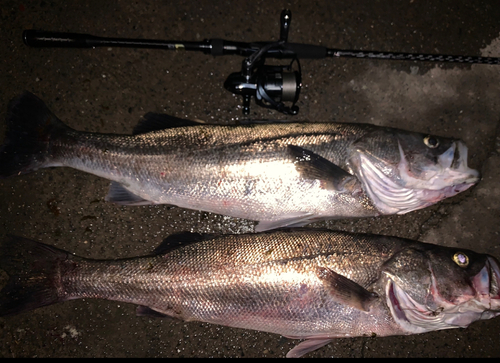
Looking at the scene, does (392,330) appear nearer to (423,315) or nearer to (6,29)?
(423,315)

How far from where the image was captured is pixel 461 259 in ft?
7.07

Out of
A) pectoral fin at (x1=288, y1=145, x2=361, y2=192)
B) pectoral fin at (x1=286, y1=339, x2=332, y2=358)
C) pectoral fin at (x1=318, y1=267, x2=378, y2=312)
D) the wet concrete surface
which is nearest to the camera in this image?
pectoral fin at (x1=318, y1=267, x2=378, y2=312)

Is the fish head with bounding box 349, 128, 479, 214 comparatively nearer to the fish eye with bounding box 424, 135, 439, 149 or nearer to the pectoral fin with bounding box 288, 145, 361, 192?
the fish eye with bounding box 424, 135, 439, 149

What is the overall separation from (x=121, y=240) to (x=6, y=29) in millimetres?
2124

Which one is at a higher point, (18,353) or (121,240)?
(121,240)

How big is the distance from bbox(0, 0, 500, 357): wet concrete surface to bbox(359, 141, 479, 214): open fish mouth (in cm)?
54

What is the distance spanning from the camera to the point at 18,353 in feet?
8.75

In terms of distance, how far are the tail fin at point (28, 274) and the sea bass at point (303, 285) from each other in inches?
0.6

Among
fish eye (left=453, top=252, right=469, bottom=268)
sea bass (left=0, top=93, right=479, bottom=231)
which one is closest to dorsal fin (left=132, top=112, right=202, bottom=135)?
sea bass (left=0, top=93, right=479, bottom=231)

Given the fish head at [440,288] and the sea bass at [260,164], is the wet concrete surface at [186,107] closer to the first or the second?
the sea bass at [260,164]

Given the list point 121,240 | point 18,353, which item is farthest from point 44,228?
point 18,353

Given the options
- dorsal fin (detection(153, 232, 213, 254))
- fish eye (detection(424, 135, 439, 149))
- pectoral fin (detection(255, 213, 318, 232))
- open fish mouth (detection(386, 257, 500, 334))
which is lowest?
open fish mouth (detection(386, 257, 500, 334))

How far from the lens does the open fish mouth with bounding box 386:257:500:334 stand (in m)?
2.06

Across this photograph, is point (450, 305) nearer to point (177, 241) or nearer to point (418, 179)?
point (418, 179)
